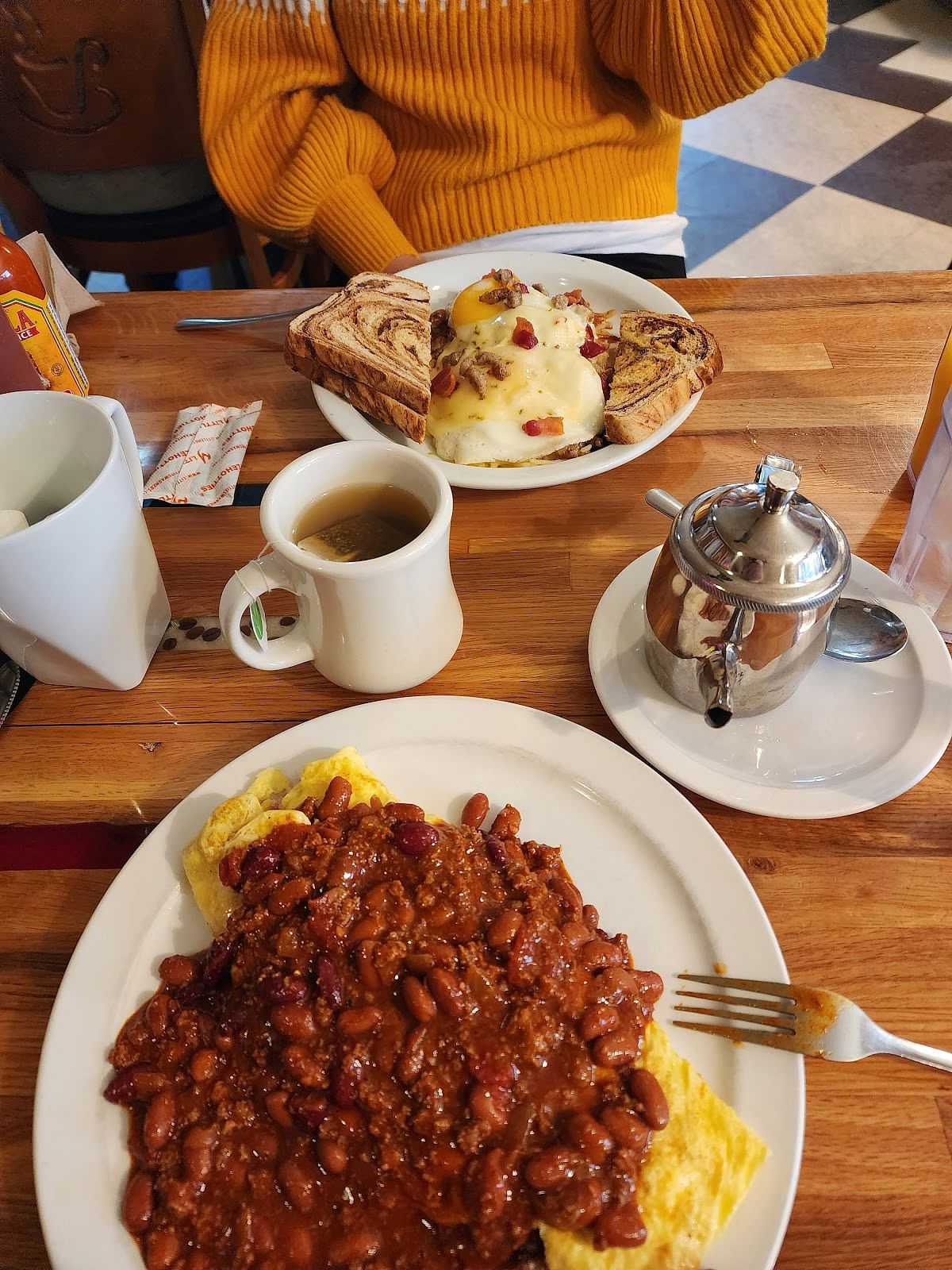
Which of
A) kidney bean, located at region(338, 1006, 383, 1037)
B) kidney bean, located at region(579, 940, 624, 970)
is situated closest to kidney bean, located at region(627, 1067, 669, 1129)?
kidney bean, located at region(579, 940, 624, 970)

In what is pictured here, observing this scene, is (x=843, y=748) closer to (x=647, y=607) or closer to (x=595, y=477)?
(x=647, y=607)

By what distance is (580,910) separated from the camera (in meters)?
0.97

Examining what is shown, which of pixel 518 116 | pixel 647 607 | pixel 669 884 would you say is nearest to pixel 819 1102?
pixel 669 884

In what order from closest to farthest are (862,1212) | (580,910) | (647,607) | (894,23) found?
(862,1212) < (580,910) < (647,607) < (894,23)

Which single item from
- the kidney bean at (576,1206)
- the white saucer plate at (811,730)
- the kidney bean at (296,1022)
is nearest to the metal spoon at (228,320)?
the white saucer plate at (811,730)

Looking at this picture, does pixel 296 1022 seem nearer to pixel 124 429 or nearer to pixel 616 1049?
pixel 616 1049

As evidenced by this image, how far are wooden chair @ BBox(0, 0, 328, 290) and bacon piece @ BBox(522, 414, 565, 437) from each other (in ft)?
4.29

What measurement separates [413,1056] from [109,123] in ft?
9.38

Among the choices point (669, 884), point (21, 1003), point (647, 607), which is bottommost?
point (21, 1003)

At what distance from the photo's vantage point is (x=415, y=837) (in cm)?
98

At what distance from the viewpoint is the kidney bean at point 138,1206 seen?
0.81 metres

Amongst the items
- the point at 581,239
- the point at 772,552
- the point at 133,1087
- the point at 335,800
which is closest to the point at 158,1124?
the point at 133,1087

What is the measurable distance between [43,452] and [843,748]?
1180mm

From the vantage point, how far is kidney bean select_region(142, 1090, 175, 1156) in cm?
86
